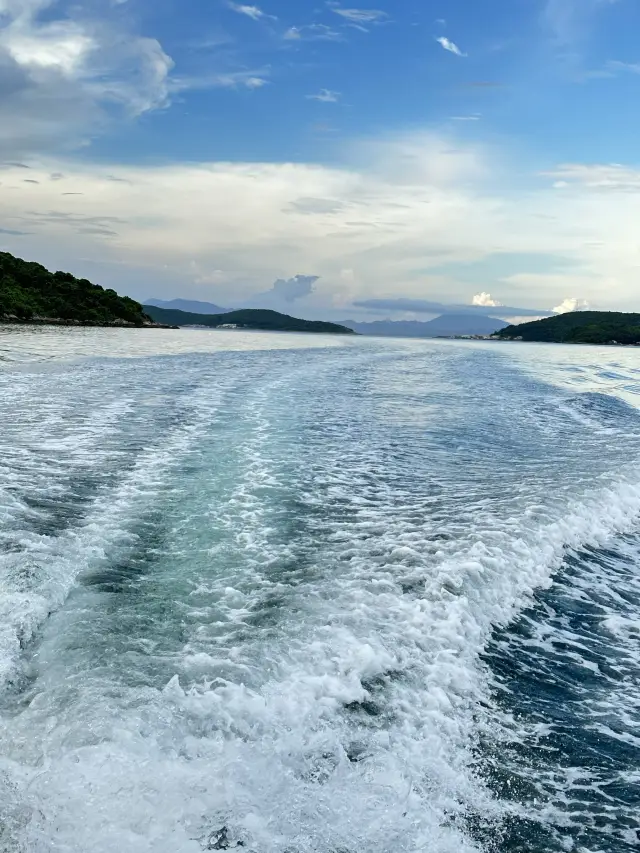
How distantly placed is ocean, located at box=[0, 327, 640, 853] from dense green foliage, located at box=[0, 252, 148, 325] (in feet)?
277

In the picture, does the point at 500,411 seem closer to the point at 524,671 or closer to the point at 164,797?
the point at 524,671

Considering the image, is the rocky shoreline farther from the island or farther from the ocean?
the ocean

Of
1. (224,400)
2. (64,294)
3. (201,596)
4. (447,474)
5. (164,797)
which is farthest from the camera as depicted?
(64,294)

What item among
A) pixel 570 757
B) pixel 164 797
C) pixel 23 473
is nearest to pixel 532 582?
pixel 570 757

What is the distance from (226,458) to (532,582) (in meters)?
6.83

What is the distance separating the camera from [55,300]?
10200 centimetres

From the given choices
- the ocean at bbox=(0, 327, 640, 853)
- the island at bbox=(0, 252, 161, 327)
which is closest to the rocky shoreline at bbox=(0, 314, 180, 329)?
the island at bbox=(0, 252, 161, 327)

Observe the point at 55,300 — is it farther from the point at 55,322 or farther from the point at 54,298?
the point at 55,322

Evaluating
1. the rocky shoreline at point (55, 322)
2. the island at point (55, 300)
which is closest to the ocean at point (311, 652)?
the rocky shoreline at point (55, 322)

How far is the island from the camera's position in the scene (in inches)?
3439

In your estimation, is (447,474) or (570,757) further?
(447,474)

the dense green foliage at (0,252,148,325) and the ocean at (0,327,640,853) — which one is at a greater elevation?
the dense green foliage at (0,252,148,325)

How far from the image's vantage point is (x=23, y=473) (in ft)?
32.5

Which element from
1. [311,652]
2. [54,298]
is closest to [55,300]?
[54,298]
